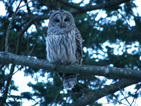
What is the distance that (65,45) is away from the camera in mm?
4637

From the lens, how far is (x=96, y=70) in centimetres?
332

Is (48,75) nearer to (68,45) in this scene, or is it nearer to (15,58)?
(68,45)

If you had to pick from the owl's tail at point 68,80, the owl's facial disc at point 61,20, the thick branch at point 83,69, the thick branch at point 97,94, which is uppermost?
the owl's facial disc at point 61,20

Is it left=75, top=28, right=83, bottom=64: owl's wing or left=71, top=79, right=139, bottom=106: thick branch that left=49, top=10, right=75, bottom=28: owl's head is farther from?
left=71, top=79, right=139, bottom=106: thick branch

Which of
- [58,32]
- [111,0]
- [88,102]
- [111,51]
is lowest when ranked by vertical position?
[88,102]

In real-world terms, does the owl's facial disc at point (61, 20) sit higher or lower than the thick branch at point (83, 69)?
higher

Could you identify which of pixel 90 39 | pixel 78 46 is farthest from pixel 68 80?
pixel 90 39

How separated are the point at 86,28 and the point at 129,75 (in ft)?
9.81

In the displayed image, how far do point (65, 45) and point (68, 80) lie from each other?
37.1 inches

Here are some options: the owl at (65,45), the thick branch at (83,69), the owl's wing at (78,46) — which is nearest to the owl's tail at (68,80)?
the owl at (65,45)

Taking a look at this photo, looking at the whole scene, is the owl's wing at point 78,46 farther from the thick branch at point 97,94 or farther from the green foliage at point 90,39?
the thick branch at point 97,94

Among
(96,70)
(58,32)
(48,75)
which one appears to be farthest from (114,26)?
(96,70)

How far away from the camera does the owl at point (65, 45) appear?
467cm

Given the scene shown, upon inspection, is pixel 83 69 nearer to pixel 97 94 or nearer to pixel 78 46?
pixel 97 94
